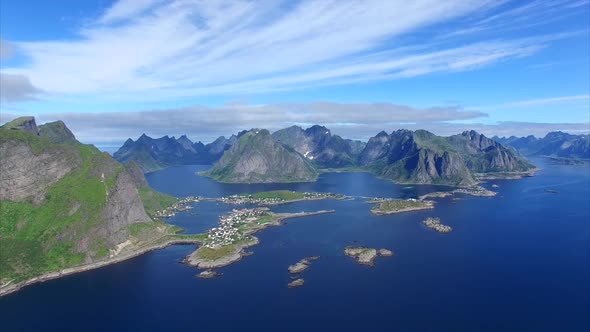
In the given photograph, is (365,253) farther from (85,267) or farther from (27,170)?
(27,170)

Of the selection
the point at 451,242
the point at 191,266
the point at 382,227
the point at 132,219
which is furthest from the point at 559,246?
the point at 132,219

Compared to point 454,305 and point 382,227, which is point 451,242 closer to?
point 382,227

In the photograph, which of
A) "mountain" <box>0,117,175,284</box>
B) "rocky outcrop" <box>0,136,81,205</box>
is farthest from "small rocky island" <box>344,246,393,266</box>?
"rocky outcrop" <box>0,136,81,205</box>

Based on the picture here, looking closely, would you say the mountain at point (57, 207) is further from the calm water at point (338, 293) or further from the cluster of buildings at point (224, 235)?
the cluster of buildings at point (224, 235)

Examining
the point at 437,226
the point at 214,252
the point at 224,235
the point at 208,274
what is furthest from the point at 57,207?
the point at 437,226

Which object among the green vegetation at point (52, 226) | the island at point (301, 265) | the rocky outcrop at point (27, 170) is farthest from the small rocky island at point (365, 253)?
the rocky outcrop at point (27, 170)

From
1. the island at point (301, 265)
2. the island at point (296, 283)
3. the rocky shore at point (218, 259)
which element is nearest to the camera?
the island at point (296, 283)
